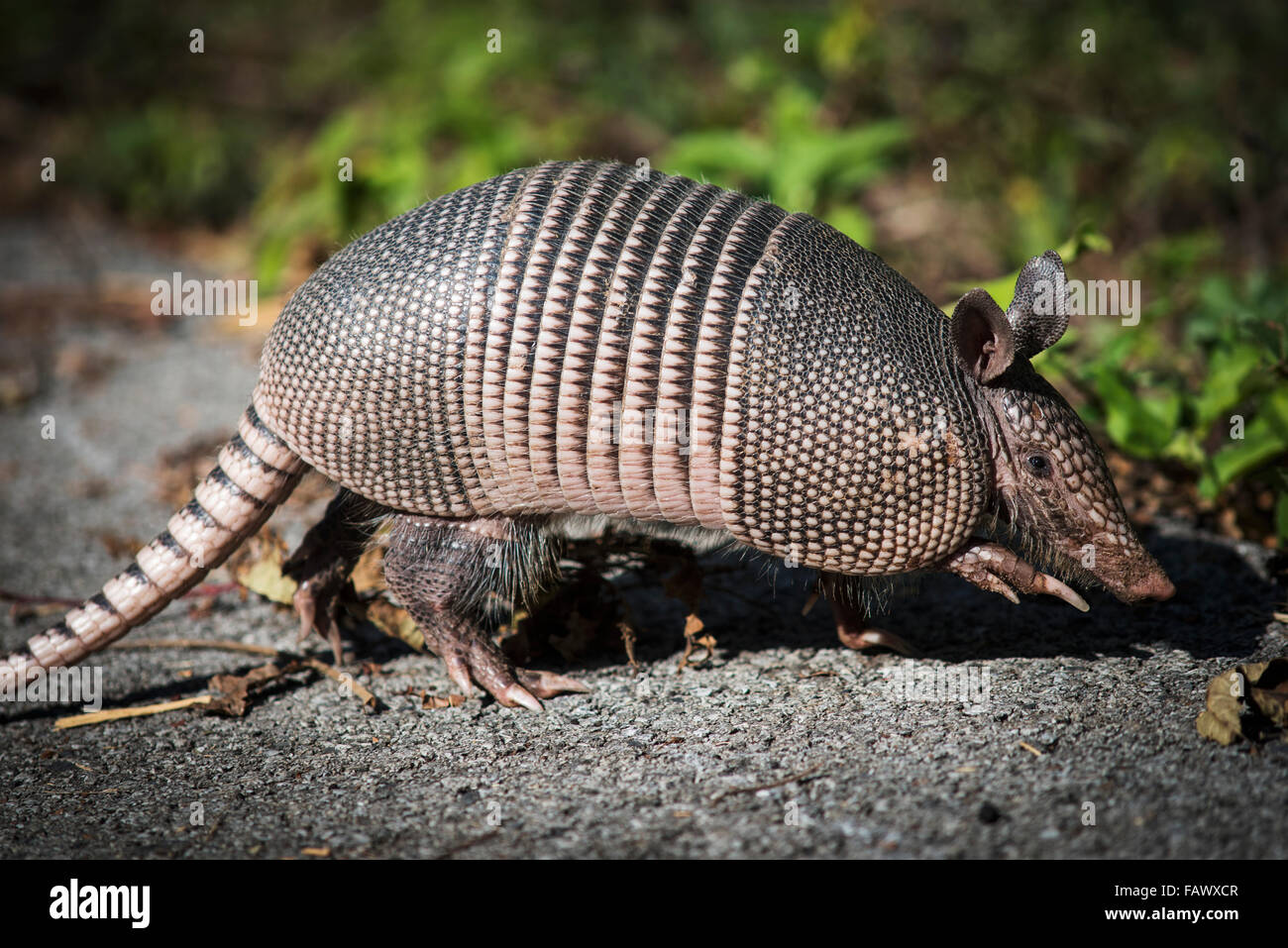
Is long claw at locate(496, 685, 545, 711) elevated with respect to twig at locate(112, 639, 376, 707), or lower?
lower

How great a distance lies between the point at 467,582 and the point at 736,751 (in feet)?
4.12

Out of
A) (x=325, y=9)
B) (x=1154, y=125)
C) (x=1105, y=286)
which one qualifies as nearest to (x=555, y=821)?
→ (x=1105, y=286)

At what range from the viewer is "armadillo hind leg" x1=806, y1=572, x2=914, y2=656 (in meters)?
4.41

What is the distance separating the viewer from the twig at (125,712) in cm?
445

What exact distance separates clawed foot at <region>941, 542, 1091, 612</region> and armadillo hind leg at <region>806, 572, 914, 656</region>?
488 mm

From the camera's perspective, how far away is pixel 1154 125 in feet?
28.8

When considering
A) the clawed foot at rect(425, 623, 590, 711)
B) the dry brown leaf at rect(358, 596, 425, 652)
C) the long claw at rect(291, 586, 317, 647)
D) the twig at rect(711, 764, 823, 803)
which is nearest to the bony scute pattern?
the twig at rect(711, 764, 823, 803)

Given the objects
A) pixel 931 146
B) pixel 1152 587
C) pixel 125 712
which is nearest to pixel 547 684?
pixel 125 712

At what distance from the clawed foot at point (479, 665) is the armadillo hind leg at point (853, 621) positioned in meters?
1.04

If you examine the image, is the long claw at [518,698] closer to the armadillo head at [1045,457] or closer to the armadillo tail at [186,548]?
the armadillo tail at [186,548]

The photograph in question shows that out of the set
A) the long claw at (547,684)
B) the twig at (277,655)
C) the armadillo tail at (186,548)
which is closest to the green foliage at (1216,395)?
the long claw at (547,684)

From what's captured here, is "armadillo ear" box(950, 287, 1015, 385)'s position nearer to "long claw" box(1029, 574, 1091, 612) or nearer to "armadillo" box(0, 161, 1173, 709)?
"armadillo" box(0, 161, 1173, 709)

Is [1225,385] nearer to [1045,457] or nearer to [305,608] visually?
[1045,457]

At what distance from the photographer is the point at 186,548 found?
4379 millimetres
